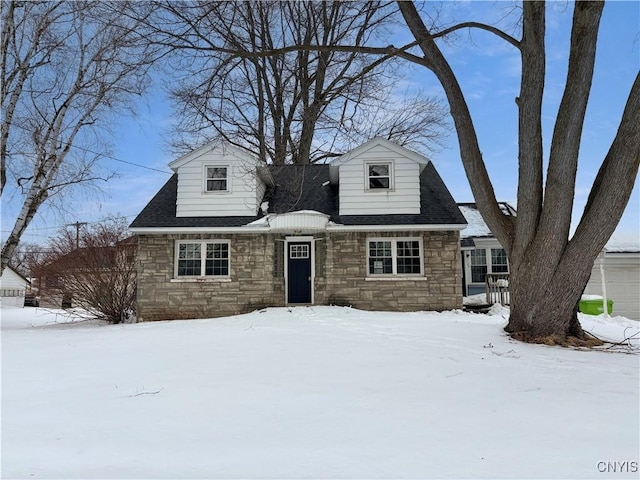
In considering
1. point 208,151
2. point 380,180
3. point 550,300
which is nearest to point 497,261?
point 380,180

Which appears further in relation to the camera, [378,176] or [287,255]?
[378,176]

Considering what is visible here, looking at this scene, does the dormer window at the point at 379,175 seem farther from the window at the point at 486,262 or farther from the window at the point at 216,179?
the window at the point at 486,262

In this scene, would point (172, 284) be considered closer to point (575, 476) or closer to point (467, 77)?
point (467, 77)

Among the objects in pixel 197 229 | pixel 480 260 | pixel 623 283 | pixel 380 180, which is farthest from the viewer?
pixel 623 283

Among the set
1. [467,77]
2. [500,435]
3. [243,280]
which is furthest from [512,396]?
[243,280]

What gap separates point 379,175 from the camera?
44.3 ft

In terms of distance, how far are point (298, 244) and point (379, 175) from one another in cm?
331

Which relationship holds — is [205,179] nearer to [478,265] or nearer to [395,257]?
[395,257]

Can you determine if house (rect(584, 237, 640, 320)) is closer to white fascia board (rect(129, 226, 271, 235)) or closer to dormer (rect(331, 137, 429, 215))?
dormer (rect(331, 137, 429, 215))

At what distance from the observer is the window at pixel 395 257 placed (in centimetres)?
1295

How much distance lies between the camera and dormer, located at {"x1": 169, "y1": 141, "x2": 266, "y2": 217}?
13367 mm

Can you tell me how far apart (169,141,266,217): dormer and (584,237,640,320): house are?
42.6ft

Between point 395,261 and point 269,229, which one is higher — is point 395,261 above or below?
below

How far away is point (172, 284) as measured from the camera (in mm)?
13008
